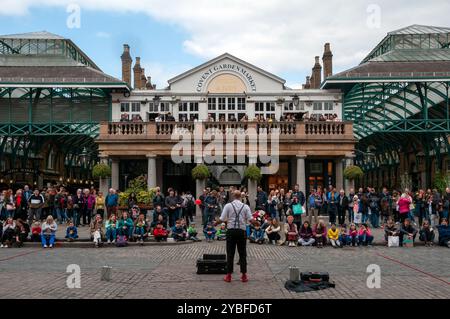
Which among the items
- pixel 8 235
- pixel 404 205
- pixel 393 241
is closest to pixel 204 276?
pixel 393 241

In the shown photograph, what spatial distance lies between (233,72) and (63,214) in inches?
692

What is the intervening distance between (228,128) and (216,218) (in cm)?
696

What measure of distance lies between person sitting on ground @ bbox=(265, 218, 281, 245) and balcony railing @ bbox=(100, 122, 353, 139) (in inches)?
349

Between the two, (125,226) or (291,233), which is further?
(125,226)

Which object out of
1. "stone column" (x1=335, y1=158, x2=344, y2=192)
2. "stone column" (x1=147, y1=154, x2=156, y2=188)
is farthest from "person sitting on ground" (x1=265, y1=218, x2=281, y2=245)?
"stone column" (x1=335, y1=158, x2=344, y2=192)

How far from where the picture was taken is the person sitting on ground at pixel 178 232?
2012 cm

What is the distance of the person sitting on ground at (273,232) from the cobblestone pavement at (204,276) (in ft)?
2.40

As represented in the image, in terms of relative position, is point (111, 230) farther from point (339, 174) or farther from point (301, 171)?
point (339, 174)

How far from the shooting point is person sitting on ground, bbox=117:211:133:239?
773 inches

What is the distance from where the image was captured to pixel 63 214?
25.1 meters

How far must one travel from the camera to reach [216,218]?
2236 cm

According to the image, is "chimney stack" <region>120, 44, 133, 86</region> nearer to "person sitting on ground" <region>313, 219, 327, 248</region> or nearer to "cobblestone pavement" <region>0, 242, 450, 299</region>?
"cobblestone pavement" <region>0, 242, 450, 299</region>
